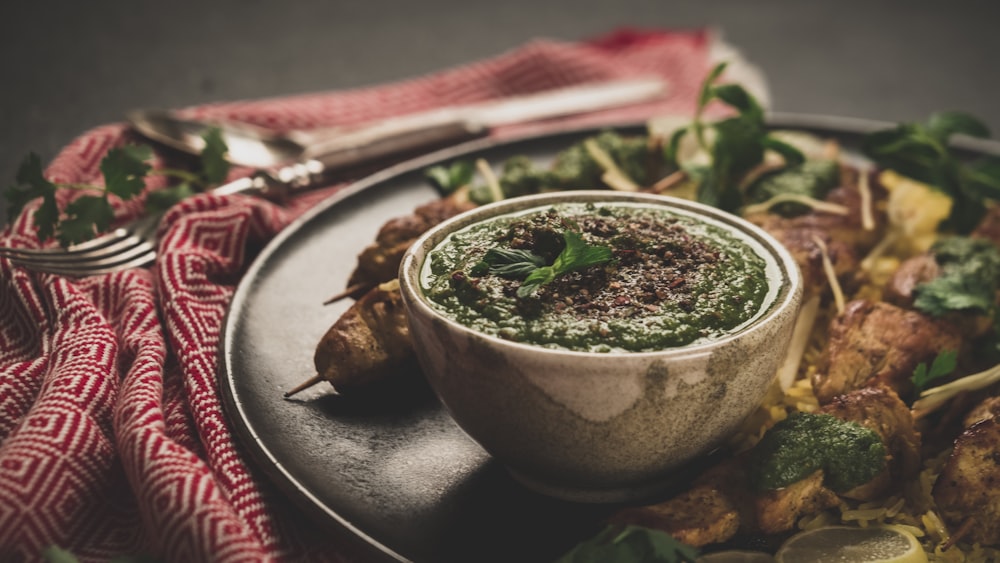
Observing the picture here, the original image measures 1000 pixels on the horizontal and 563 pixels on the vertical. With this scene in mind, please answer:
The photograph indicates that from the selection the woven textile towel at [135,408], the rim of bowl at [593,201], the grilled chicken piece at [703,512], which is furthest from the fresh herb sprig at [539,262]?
the woven textile towel at [135,408]

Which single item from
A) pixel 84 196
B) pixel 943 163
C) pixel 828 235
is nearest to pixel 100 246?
pixel 84 196

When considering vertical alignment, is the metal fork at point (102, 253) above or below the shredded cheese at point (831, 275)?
above

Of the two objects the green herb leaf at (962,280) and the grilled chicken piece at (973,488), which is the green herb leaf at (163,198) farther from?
the grilled chicken piece at (973,488)

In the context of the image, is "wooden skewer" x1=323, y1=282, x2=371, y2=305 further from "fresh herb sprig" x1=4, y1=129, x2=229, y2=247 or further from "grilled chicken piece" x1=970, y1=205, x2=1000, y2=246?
"grilled chicken piece" x1=970, y1=205, x2=1000, y2=246

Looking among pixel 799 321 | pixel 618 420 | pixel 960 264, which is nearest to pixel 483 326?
pixel 618 420

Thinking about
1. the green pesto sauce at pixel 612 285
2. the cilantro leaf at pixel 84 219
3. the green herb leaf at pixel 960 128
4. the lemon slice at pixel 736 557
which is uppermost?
the green pesto sauce at pixel 612 285

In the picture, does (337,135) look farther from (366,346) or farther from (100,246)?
(366,346)
